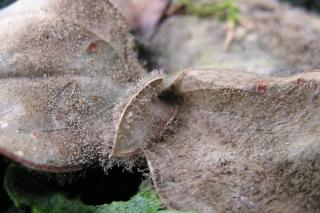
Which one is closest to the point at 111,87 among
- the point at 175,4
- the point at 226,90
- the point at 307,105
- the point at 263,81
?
the point at 226,90

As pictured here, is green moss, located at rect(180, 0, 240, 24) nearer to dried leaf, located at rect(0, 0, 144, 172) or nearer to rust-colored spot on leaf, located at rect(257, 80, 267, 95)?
dried leaf, located at rect(0, 0, 144, 172)

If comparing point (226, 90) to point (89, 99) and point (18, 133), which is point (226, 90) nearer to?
point (89, 99)

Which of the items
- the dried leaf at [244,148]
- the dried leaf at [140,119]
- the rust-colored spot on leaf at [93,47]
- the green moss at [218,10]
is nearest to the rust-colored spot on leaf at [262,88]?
the dried leaf at [244,148]

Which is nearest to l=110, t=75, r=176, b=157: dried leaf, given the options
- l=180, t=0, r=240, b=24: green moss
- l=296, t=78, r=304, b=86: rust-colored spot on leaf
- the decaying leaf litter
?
the decaying leaf litter

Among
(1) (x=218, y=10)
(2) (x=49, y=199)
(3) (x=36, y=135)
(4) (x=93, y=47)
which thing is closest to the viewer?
(3) (x=36, y=135)

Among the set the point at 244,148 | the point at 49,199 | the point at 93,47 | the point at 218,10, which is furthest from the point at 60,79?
the point at 218,10

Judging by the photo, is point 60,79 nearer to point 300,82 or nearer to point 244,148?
point 244,148

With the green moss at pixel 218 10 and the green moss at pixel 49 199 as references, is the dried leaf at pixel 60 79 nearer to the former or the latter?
the green moss at pixel 49 199

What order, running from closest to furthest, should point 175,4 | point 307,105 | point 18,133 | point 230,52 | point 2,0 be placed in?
Result: point 18,133
point 307,105
point 2,0
point 230,52
point 175,4
